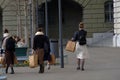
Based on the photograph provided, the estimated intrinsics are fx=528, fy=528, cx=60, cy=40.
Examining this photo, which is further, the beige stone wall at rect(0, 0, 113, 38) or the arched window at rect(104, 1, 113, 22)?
the beige stone wall at rect(0, 0, 113, 38)

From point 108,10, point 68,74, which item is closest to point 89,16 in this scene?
point 108,10

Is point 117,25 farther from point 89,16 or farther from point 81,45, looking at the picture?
point 81,45

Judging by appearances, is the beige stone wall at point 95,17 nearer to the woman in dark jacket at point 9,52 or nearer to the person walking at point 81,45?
the person walking at point 81,45

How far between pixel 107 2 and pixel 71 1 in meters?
4.71

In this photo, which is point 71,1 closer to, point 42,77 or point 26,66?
point 26,66

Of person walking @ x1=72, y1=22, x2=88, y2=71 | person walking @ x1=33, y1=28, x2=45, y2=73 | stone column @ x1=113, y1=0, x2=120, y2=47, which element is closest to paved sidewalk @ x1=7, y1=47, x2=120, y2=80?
person walking @ x1=33, y1=28, x2=45, y2=73

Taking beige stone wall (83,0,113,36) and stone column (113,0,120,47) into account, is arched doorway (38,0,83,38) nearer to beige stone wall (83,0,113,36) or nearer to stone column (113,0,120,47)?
beige stone wall (83,0,113,36)

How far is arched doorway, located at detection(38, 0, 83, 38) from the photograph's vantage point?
56.1 metres

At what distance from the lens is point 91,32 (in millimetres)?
52844

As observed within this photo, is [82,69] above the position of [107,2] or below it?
below

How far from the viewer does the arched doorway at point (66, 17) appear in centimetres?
5609

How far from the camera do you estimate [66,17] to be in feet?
187

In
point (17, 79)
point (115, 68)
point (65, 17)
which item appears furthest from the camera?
point (65, 17)

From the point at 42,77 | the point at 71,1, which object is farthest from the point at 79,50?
the point at 71,1
